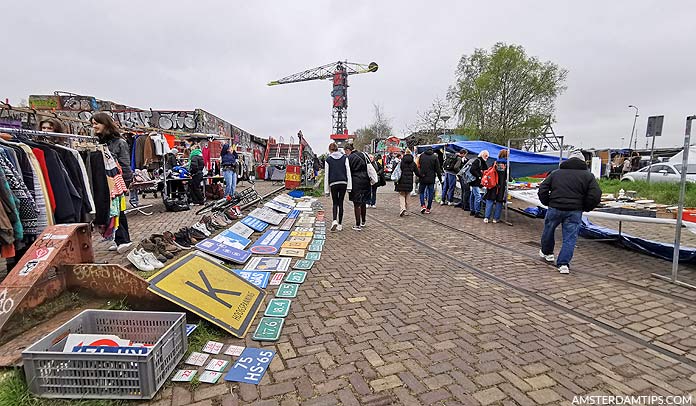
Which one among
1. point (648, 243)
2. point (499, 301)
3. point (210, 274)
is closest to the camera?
point (210, 274)

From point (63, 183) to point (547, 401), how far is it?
200 inches

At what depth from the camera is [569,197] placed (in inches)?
194

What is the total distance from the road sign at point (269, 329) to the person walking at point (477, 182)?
7733 mm

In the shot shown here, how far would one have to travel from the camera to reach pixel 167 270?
310 centimetres

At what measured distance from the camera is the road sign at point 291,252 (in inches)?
215

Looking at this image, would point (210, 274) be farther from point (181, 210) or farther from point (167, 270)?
point (181, 210)

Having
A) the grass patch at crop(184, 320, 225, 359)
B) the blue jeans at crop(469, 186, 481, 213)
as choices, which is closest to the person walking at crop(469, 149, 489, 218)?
the blue jeans at crop(469, 186, 481, 213)

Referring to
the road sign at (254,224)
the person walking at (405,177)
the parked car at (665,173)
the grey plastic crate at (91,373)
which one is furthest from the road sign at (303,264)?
the parked car at (665,173)

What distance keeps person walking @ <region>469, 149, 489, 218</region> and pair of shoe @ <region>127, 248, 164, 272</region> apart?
7.96 metres

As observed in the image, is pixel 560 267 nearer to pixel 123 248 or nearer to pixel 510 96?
pixel 123 248

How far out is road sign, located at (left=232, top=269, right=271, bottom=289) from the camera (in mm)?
4156

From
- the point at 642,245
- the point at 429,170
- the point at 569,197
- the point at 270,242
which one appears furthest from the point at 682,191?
the point at 429,170

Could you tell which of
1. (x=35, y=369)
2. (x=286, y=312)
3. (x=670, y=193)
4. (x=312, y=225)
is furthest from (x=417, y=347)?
(x=670, y=193)

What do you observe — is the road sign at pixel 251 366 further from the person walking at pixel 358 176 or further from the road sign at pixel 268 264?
the person walking at pixel 358 176
